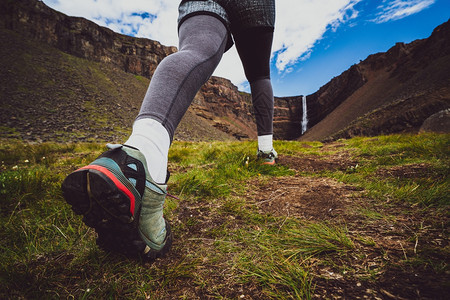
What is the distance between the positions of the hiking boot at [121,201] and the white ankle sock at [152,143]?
40 millimetres

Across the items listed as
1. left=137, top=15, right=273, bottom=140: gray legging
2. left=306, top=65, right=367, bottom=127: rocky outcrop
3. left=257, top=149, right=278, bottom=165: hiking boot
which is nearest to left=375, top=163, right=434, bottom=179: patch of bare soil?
left=257, top=149, right=278, bottom=165: hiking boot

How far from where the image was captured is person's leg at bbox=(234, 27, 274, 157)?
4.72ft

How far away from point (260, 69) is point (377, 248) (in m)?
1.68

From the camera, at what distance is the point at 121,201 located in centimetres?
59

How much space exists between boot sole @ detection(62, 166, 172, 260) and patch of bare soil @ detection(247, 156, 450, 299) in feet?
2.00

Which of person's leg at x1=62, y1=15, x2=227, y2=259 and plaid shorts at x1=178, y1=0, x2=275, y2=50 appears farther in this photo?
plaid shorts at x1=178, y1=0, x2=275, y2=50

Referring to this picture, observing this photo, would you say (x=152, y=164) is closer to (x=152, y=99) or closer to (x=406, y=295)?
(x=152, y=99)

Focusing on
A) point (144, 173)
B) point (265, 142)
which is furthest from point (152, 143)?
point (265, 142)

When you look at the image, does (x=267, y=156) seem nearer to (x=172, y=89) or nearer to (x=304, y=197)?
(x=304, y=197)

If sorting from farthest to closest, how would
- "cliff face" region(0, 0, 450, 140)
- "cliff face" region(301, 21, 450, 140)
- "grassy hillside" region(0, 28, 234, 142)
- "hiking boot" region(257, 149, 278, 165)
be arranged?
"cliff face" region(0, 0, 450, 140), "cliff face" region(301, 21, 450, 140), "grassy hillside" region(0, 28, 234, 142), "hiking boot" region(257, 149, 278, 165)

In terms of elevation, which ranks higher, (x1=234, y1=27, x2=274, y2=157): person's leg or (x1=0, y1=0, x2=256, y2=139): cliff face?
(x1=0, y1=0, x2=256, y2=139): cliff face

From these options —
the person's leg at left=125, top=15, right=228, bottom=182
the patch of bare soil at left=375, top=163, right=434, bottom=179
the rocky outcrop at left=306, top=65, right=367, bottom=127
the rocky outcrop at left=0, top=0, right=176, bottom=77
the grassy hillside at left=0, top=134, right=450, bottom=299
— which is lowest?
the grassy hillside at left=0, top=134, right=450, bottom=299

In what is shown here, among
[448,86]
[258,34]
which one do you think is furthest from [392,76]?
[258,34]

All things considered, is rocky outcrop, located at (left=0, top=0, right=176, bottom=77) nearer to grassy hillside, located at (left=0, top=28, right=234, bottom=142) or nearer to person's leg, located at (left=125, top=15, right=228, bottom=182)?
grassy hillside, located at (left=0, top=28, right=234, bottom=142)
